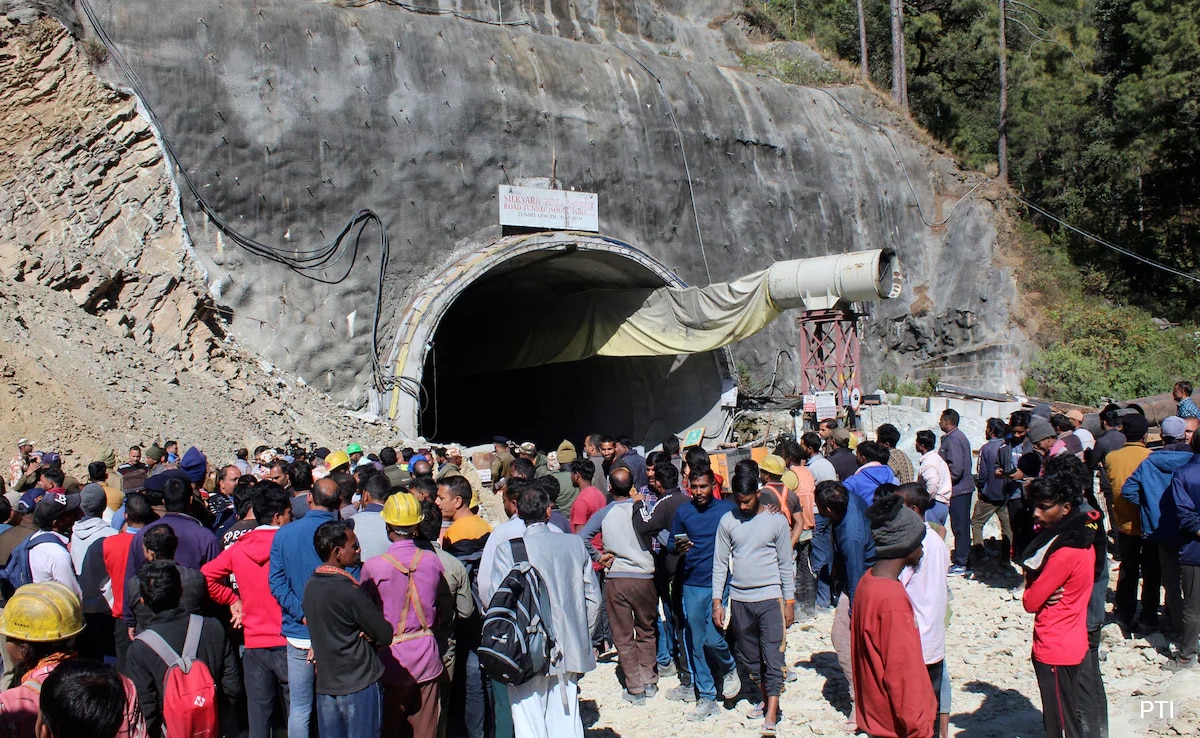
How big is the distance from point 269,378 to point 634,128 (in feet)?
27.0

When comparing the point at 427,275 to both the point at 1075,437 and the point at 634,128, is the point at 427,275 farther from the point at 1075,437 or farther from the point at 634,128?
the point at 1075,437

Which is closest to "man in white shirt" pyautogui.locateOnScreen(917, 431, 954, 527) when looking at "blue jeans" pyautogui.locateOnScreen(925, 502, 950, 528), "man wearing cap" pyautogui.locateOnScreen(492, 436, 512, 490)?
"blue jeans" pyautogui.locateOnScreen(925, 502, 950, 528)

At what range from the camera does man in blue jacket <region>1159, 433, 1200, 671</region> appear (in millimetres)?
6598

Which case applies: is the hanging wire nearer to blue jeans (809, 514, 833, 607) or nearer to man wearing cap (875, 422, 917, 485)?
man wearing cap (875, 422, 917, 485)

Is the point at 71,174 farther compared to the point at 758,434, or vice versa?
the point at 758,434

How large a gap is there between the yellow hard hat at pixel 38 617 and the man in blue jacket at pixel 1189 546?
6542mm

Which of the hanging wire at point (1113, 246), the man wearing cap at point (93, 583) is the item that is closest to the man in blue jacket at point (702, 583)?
the man wearing cap at point (93, 583)

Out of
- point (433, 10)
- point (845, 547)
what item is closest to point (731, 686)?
point (845, 547)

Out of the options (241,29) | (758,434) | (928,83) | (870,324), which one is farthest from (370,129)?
(928,83)

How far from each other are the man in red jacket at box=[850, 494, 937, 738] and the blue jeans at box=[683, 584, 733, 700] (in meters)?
2.16

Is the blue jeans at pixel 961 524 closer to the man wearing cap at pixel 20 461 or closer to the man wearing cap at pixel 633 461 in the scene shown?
the man wearing cap at pixel 633 461

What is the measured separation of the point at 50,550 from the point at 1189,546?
7.14 metres

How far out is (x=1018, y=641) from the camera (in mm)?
8008

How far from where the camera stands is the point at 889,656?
4.30m
